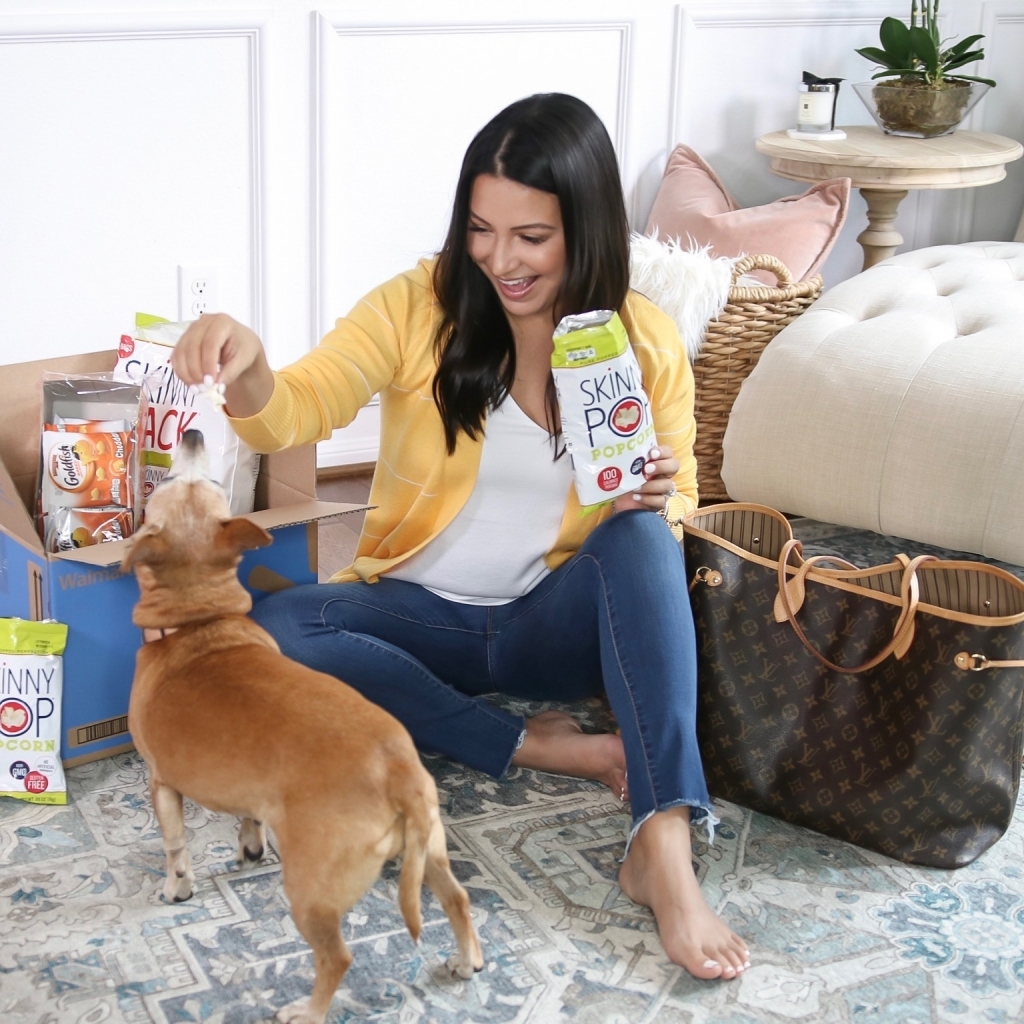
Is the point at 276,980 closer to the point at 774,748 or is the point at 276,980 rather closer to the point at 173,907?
the point at 173,907

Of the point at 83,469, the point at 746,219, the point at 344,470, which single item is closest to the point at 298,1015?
the point at 83,469

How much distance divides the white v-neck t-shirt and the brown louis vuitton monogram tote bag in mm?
183

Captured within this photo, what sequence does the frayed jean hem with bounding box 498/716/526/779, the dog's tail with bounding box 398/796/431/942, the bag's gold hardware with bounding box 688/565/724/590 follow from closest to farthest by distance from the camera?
the dog's tail with bounding box 398/796/431/942 → the bag's gold hardware with bounding box 688/565/724/590 → the frayed jean hem with bounding box 498/716/526/779

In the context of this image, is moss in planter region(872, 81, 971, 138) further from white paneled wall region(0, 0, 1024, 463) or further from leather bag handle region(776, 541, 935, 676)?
leather bag handle region(776, 541, 935, 676)

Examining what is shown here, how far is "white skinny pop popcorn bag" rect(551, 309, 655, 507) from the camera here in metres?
1.33

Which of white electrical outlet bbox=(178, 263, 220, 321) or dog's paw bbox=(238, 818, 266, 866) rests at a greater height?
white electrical outlet bbox=(178, 263, 220, 321)

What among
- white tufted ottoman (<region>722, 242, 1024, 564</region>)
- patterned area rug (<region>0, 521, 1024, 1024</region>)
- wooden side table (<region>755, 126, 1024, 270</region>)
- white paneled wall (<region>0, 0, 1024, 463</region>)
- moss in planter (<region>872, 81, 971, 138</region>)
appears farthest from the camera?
moss in planter (<region>872, 81, 971, 138</region>)

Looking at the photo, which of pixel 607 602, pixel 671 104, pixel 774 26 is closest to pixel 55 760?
pixel 607 602

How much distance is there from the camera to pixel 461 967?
4.14ft

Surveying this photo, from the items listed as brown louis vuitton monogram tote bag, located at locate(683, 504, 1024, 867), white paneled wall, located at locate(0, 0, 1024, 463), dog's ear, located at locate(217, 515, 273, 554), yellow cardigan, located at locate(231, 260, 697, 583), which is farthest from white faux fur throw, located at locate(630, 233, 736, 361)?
dog's ear, located at locate(217, 515, 273, 554)

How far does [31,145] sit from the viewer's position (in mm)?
2229

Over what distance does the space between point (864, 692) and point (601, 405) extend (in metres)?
0.45

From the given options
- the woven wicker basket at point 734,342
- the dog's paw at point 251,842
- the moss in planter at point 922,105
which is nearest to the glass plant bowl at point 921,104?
the moss in planter at point 922,105

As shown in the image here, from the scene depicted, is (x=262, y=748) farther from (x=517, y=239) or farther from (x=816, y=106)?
(x=816, y=106)
